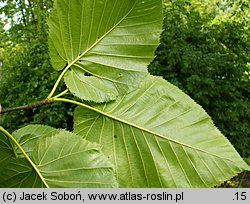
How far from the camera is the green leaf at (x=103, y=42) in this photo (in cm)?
57

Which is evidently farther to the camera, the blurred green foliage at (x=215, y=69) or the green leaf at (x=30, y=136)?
the blurred green foliage at (x=215, y=69)

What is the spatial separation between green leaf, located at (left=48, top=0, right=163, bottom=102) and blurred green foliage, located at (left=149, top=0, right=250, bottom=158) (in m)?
3.40

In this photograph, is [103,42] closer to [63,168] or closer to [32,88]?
[63,168]

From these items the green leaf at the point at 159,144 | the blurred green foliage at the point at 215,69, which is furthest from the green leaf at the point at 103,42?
the blurred green foliage at the point at 215,69

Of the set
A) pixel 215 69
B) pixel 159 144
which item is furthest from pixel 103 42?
pixel 215 69

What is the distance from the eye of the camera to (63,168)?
53 centimetres

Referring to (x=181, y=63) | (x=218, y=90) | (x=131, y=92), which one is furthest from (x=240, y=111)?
(x=131, y=92)

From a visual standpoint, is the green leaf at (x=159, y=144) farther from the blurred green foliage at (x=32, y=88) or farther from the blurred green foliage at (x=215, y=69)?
the blurred green foliage at (x=215, y=69)

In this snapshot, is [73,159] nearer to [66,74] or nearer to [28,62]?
[66,74]

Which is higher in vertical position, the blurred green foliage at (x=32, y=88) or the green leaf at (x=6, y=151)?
the green leaf at (x=6, y=151)

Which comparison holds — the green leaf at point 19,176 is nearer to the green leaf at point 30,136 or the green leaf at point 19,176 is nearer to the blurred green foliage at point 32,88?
the green leaf at point 30,136

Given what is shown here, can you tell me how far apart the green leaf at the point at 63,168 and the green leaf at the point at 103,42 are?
8 centimetres

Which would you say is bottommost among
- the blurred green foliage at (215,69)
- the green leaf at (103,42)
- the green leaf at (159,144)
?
the blurred green foliage at (215,69)

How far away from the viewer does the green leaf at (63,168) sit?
517mm
